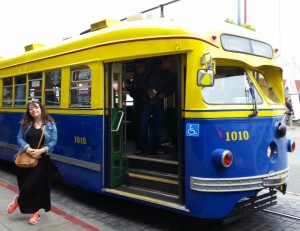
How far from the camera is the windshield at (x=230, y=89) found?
4.57 m

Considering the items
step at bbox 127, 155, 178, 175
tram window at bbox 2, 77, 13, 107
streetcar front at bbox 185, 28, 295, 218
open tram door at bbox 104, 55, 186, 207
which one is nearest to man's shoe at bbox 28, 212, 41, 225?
open tram door at bbox 104, 55, 186, 207

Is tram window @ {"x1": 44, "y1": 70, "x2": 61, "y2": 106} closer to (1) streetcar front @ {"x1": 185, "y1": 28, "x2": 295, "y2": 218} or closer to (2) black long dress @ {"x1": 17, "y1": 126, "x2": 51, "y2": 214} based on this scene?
(2) black long dress @ {"x1": 17, "y1": 126, "x2": 51, "y2": 214}

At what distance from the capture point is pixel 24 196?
16.8 feet

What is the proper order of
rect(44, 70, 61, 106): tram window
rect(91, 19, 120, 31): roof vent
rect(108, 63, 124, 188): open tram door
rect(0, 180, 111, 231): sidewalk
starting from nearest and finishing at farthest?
1. rect(0, 180, 111, 231): sidewalk
2. rect(108, 63, 124, 188): open tram door
3. rect(91, 19, 120, 31): roof vent
4. rect(44, 70, 61, 106): tram window

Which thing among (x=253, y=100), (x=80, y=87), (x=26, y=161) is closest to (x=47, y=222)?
(x=26, y=161)

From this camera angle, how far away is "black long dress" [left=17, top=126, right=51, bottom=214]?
5.10 metres

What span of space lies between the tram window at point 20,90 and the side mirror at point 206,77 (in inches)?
175

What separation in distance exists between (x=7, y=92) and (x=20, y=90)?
779 mm

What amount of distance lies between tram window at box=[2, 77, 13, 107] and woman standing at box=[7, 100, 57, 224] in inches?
131

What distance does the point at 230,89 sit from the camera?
4.79 meters

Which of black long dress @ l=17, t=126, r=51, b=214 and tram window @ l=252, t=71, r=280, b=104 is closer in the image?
black long dress @ l=17, t=126, r=51, b=214

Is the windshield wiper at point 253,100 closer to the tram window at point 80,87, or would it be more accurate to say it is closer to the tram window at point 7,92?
the tram window at point 80,87

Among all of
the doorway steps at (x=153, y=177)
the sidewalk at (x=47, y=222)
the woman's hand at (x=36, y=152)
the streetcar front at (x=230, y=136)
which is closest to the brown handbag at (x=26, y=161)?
the woman's hand at (x=36, y=152)

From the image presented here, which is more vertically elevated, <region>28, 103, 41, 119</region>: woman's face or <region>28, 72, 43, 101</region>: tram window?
<region>28, 72, 43, 101</region>: tram window
